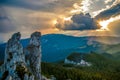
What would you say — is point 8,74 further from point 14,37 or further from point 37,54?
point 37,54

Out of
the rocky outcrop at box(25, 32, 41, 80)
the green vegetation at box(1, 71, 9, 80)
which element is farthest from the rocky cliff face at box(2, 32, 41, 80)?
the rocky outcrop at box(25, 32, 41, 80)

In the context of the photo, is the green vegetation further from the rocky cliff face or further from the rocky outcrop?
the rocky outcrop

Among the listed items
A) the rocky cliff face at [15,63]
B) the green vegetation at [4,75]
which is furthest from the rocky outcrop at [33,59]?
the green vegetation at [4,75]

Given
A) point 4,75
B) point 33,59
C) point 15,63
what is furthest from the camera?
point 33,59

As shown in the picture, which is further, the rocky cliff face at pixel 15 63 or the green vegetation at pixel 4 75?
the green vegetation at pixel 4 75

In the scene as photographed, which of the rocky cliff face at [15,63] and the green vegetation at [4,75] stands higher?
the rocky cliff face at [15,63]

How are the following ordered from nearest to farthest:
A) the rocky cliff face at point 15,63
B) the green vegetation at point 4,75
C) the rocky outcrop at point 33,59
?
the rocky cliff face at point 15,63 < the green vegetation at point 4,75 < the rocky outcrop at point 33,59

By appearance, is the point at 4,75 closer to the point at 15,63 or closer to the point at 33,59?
the point at 15,63

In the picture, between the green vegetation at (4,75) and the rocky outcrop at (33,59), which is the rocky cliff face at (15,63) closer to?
the green vegetation at (4,75)

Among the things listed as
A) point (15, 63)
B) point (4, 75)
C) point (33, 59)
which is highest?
point (15, 63)

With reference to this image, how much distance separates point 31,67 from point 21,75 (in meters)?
33.3

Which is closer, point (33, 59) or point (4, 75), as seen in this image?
point (4, 75)

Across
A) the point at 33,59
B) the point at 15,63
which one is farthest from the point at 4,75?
the point at 33,59

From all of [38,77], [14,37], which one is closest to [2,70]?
[14,37]
